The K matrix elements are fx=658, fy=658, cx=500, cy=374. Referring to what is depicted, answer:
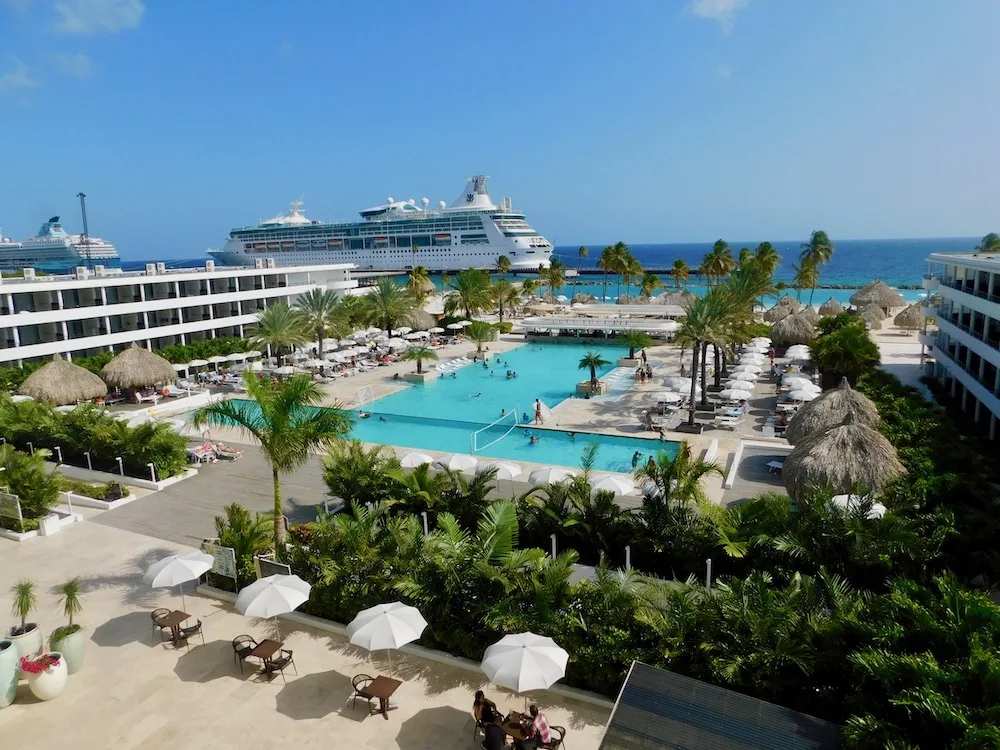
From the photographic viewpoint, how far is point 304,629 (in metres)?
9.81

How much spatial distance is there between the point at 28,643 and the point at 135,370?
17.5 m

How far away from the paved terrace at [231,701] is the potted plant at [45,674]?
0.47 ft

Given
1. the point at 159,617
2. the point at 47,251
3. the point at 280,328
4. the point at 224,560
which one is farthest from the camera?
the point at 47,251

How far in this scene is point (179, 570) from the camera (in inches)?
387

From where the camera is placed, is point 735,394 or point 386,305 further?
point 386,305

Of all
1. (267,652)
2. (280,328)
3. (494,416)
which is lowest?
(494,416)

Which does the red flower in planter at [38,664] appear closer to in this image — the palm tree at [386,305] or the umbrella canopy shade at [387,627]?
the umbrella canopy shade at [387,627]

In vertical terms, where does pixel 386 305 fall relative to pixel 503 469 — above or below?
above

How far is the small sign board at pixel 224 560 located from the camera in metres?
10.6

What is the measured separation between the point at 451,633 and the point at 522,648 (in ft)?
5.91

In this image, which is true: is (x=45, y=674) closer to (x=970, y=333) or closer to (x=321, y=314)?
(x=970, y=333)

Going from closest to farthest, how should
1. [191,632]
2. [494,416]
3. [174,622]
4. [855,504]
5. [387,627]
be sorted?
[387,627] → [174,622] → [191,632] → [855,504] → [494,416]

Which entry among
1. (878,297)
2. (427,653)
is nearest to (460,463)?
(427,653)

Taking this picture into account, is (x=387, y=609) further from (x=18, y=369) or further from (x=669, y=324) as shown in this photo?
(x=669, y=324)
